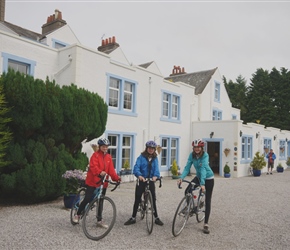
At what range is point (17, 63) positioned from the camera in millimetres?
11508

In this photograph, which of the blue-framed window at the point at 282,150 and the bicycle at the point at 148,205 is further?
the blue-framed window at the point at 282,150

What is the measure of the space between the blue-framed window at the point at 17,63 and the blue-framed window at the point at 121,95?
3718 mm

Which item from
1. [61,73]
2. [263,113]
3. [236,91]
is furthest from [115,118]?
[236,91]

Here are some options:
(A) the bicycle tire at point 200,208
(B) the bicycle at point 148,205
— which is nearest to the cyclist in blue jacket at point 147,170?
(B) the bicycle at point 148,205

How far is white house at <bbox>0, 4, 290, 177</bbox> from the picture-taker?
12266 millimetres

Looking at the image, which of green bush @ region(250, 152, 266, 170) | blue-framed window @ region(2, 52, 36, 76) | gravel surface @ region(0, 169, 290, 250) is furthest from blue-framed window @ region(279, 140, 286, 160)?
blue-framed window @ region(2, 52, 36, 76)

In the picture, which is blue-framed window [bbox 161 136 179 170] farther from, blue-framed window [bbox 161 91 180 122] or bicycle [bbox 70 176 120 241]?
bicycle [bbox 70 176 120 241]

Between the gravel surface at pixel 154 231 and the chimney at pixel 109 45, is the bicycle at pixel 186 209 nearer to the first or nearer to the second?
the gravel surface at pixel 154 231

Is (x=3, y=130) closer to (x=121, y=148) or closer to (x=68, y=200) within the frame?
(x=68, y=200)

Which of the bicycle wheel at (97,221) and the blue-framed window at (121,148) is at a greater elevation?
the blue-framed window at (121,148)

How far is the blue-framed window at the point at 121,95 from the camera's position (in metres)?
14.1

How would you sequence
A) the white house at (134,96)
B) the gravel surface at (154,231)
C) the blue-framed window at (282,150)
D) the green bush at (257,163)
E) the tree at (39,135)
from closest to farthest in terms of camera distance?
the gravel surface at (154,231) < the tree at (39,135) < the white house at (134,96) < the green bush at (257,163) < the blue-framed window at (282,150)

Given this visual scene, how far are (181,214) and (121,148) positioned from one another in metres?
8.91

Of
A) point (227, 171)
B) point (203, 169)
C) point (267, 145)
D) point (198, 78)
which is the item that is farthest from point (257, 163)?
point (203, 169)
